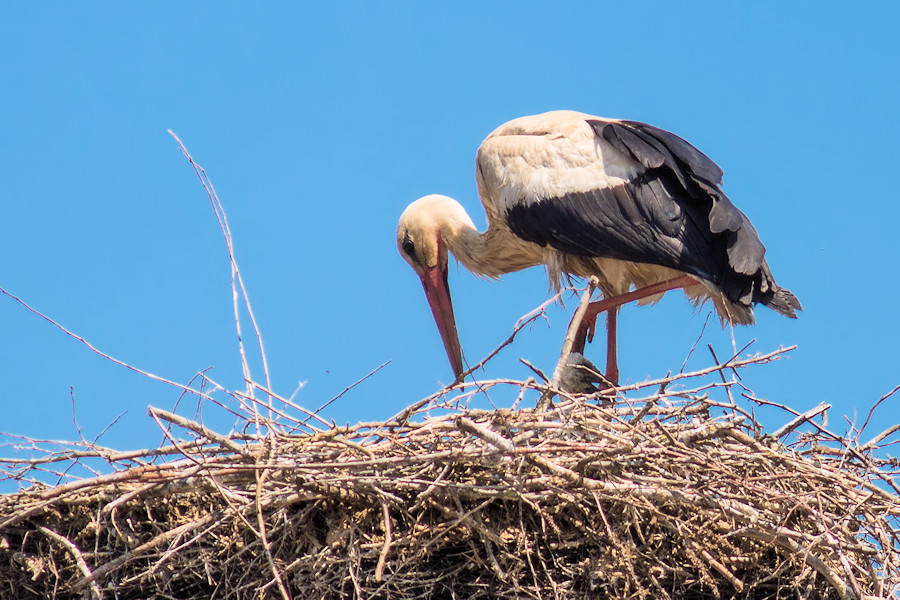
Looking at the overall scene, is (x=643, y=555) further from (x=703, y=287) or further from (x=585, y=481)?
(x=703, y=287)

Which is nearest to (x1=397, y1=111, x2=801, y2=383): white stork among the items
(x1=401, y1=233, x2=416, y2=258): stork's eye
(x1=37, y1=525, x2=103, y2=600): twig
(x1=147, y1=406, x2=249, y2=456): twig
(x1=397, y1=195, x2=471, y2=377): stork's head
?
(x1=397, y1=195, x2=471, y2=377): stork's head

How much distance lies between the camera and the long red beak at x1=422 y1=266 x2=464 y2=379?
269 inches

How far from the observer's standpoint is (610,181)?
586 cm

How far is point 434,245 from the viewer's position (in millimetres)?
6871

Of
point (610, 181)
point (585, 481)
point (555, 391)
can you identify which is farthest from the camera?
point (610, 181)

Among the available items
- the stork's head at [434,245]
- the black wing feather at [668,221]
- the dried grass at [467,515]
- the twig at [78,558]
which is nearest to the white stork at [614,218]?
the black wing feather at [668,221]

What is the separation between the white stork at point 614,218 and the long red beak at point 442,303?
102 millimetres

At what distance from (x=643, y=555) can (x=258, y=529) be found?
1.21 metres

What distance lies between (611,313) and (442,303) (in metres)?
0.98

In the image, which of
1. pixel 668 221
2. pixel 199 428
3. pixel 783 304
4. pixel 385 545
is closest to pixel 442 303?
pixel 668 221

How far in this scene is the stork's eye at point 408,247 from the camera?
6914mm

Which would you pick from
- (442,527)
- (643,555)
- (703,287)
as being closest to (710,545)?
(643,555)

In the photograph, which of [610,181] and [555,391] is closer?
[555,391]

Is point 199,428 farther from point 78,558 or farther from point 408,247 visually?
point 408,247
